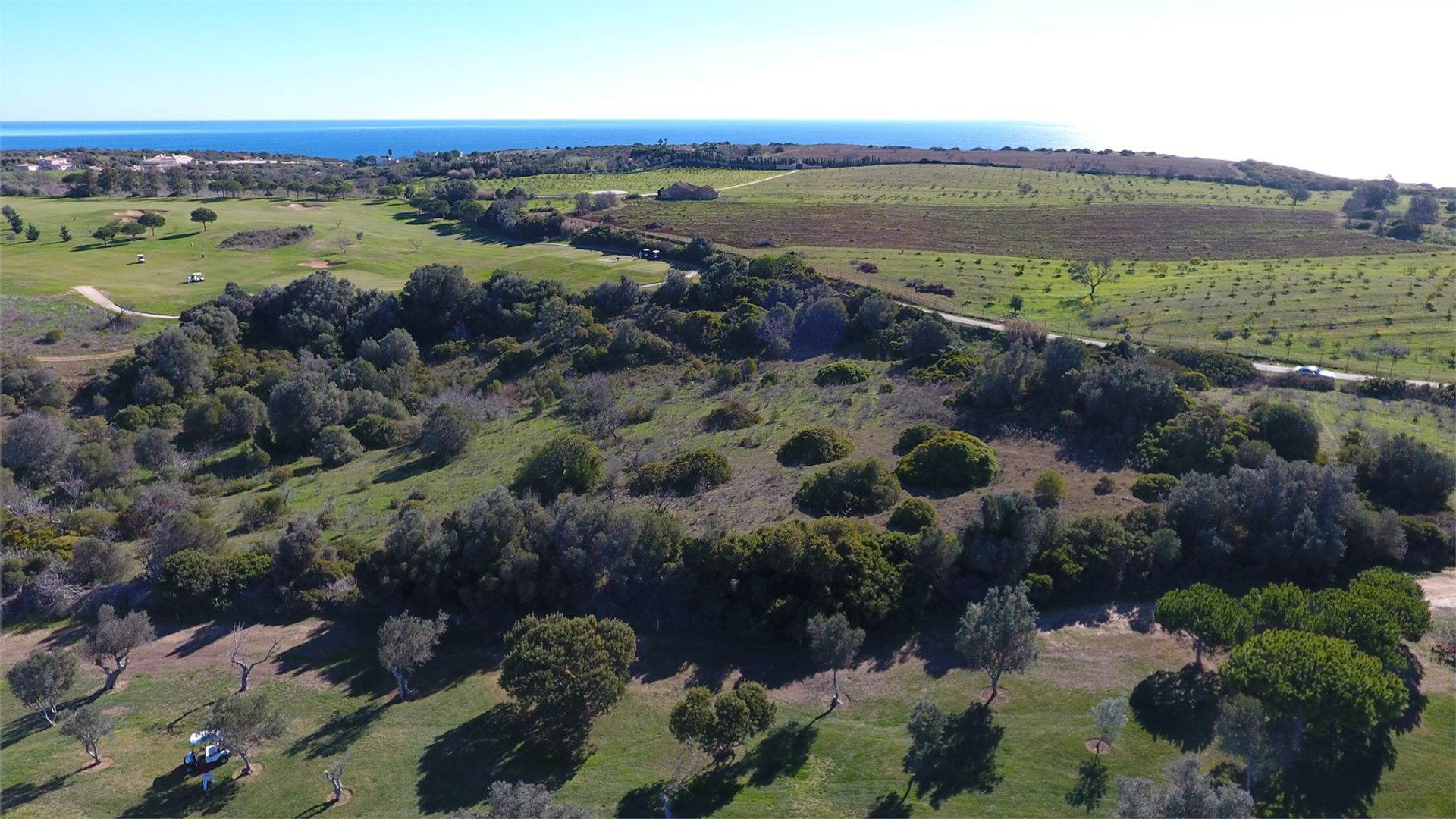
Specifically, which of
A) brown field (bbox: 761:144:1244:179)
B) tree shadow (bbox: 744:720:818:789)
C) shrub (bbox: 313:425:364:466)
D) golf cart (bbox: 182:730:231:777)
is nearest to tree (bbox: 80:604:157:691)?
golf cart (bbox: 182:730:231:777)

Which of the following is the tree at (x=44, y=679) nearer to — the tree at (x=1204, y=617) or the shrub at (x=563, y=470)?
the shrub at (x=563, y=470)

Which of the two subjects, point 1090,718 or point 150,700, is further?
point 150,700

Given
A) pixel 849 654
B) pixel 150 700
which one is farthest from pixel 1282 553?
pixel 150 700

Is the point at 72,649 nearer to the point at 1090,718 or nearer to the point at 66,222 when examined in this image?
the point at 1090,718

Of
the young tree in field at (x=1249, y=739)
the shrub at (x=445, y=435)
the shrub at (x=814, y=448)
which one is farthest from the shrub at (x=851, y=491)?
the shrub at (x=445, y=435)

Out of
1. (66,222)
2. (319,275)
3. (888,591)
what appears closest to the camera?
(888,591)

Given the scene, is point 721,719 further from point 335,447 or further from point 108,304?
point 108,304

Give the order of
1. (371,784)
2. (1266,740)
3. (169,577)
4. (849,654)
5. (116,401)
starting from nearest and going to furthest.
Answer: (1266,740) → (371,784) → (849,654) → (169,577) → (116,401)
